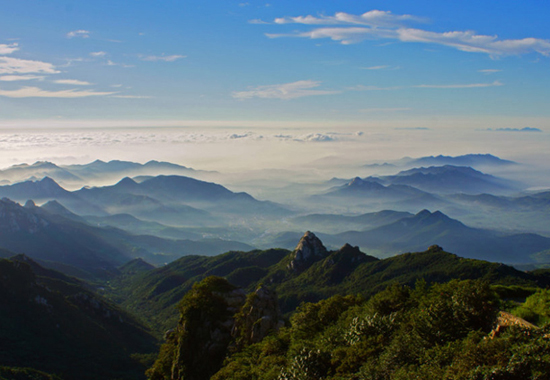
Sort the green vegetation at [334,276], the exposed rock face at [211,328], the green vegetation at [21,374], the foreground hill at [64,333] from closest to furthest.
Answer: the exposed rock face at [211,328]
the green vegetation at [21,374]
the foreground hill at [64,333]
the green vegetation at [334,276]

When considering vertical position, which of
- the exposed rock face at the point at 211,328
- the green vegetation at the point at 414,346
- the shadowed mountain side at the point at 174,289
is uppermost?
the green vegetation at the point at 414,346

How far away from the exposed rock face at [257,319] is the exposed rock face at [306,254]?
113 m

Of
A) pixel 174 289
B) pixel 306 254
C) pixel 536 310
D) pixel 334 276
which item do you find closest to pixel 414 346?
pixel 536 310

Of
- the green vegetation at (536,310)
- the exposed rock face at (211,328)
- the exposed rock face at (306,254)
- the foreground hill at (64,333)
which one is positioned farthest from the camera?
the exposed rock face at (306,254)

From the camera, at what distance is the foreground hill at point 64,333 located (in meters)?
95.9

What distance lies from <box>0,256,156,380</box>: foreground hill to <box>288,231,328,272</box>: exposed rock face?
64.8 metres

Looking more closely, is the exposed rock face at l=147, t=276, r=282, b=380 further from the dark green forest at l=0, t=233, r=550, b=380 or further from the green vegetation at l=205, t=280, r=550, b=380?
the green vegetation at l=205, t=280, r=550, b=380

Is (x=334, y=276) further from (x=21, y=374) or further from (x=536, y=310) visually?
(x=536, y=310)

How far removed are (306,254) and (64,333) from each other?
94328 mm

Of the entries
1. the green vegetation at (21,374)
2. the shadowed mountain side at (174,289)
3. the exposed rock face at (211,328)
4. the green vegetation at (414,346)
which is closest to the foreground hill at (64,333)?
the green vegetation at (21,374)

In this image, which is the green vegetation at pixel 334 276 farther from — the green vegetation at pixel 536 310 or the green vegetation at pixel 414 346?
the green vegetation at pixel 536 310

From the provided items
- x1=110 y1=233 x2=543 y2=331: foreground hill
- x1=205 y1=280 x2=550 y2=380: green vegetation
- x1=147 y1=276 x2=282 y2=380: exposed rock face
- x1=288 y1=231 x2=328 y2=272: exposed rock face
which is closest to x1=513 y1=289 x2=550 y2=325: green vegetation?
x1=205 y1=280 x2=550 y2=380: green vegetation

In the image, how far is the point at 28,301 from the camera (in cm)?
11562

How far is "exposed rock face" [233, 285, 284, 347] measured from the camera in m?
51.2
